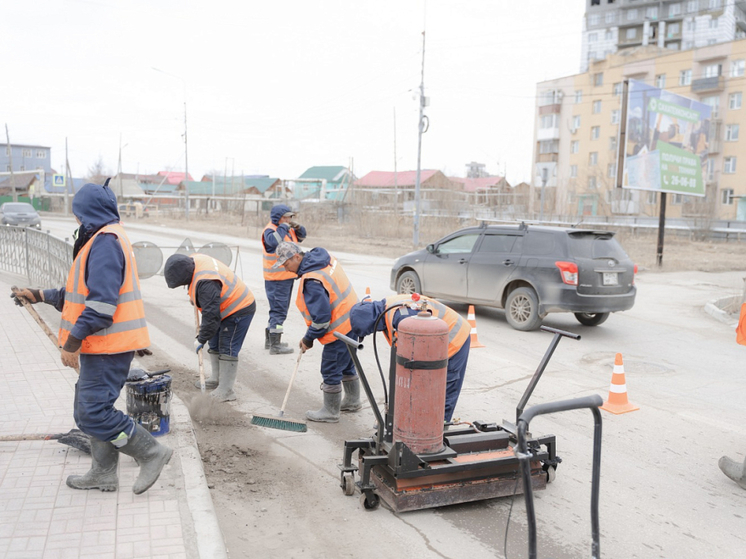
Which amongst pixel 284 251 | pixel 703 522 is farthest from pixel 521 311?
pixel 703 522

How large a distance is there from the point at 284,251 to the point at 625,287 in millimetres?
6441

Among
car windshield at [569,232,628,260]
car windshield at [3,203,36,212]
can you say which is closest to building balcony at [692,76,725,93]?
car windshield at [569,232,628,260]

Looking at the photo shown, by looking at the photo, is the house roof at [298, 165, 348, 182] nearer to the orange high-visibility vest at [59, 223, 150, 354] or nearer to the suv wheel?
the suv wheel

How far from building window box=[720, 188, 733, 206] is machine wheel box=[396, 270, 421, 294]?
155ft

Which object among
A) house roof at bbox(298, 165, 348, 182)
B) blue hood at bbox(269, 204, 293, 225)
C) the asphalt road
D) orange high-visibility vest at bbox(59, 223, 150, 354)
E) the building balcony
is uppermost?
the building balcony

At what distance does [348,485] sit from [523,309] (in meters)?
6.54

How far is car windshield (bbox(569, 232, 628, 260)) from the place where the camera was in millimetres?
9891

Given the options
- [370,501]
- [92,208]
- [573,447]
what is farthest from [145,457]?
[573,447]

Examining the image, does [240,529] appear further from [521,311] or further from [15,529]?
[521,311]

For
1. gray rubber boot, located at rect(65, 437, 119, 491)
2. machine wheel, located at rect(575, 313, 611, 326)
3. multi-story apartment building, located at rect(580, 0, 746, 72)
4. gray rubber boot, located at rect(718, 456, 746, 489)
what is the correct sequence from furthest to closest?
multi-story apartment building, located at rect(580, 0, 746, 72), machine wheel, located at rect(575, 313, 611, 326), gray rubber boot, located at rect(718, 456, 746, 489), gray rubber boot, located at rect(65, 437, 119, 491)

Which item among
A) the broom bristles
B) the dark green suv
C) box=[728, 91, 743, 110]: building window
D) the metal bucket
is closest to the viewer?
the metal bucket

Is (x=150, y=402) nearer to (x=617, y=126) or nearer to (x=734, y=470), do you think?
(x=734, y=470)

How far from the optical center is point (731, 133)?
51.5m

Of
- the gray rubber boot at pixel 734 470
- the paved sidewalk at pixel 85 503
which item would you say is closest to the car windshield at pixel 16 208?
the paved sidewalk at pixel 85 503
